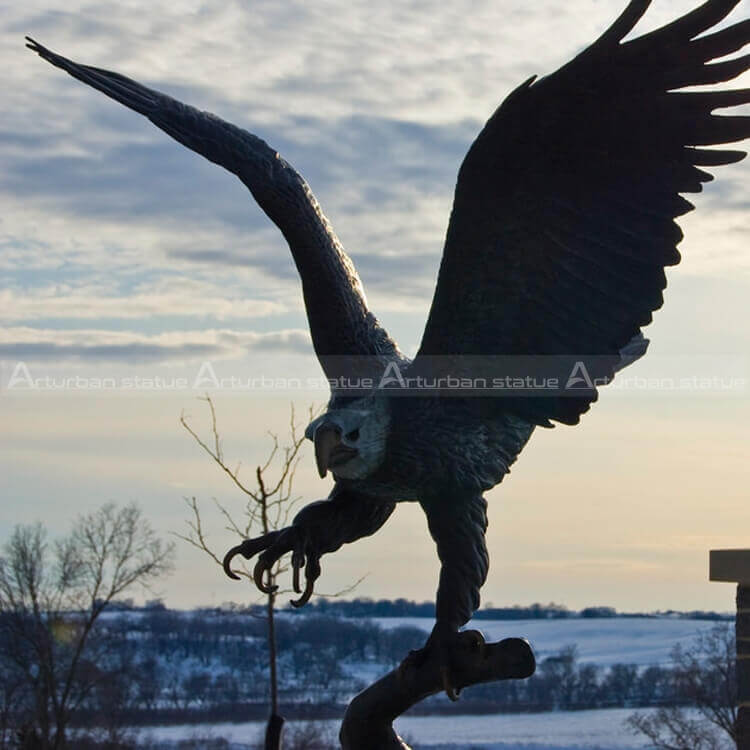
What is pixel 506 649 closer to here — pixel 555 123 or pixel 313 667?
pixel 555 123

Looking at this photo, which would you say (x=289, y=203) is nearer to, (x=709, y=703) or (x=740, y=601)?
(x=740, y=601)

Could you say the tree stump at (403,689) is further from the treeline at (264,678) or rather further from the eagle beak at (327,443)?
the treeline at (264,678)

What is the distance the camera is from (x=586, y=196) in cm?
516

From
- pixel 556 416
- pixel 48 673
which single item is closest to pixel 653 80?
pixel 556 416

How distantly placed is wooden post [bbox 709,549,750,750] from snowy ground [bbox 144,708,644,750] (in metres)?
32.4

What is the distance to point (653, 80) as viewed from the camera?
4.98 m

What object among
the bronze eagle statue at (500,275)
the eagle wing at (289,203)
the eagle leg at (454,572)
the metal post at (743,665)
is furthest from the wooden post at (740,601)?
the eagle wing at (289,203)

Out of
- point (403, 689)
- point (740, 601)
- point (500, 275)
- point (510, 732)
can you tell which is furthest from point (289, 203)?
point (510, 732)

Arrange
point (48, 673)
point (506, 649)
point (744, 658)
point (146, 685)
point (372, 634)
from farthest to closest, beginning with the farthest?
point (146, 685)
point (372, 634)
point (48, 673)
point (744, 658)
point (506, 649)

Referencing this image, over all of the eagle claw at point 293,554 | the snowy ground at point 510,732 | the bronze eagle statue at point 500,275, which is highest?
the bronze eagle statue at point 500,275

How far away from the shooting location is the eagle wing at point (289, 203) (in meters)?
5.33

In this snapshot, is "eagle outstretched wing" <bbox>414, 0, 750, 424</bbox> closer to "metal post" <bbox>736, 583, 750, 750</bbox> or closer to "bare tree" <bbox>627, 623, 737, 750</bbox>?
"metal post" <bbox>736, 583, 750, 750</bbox>

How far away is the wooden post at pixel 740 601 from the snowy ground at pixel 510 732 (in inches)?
1275

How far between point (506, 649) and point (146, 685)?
3700 cm
